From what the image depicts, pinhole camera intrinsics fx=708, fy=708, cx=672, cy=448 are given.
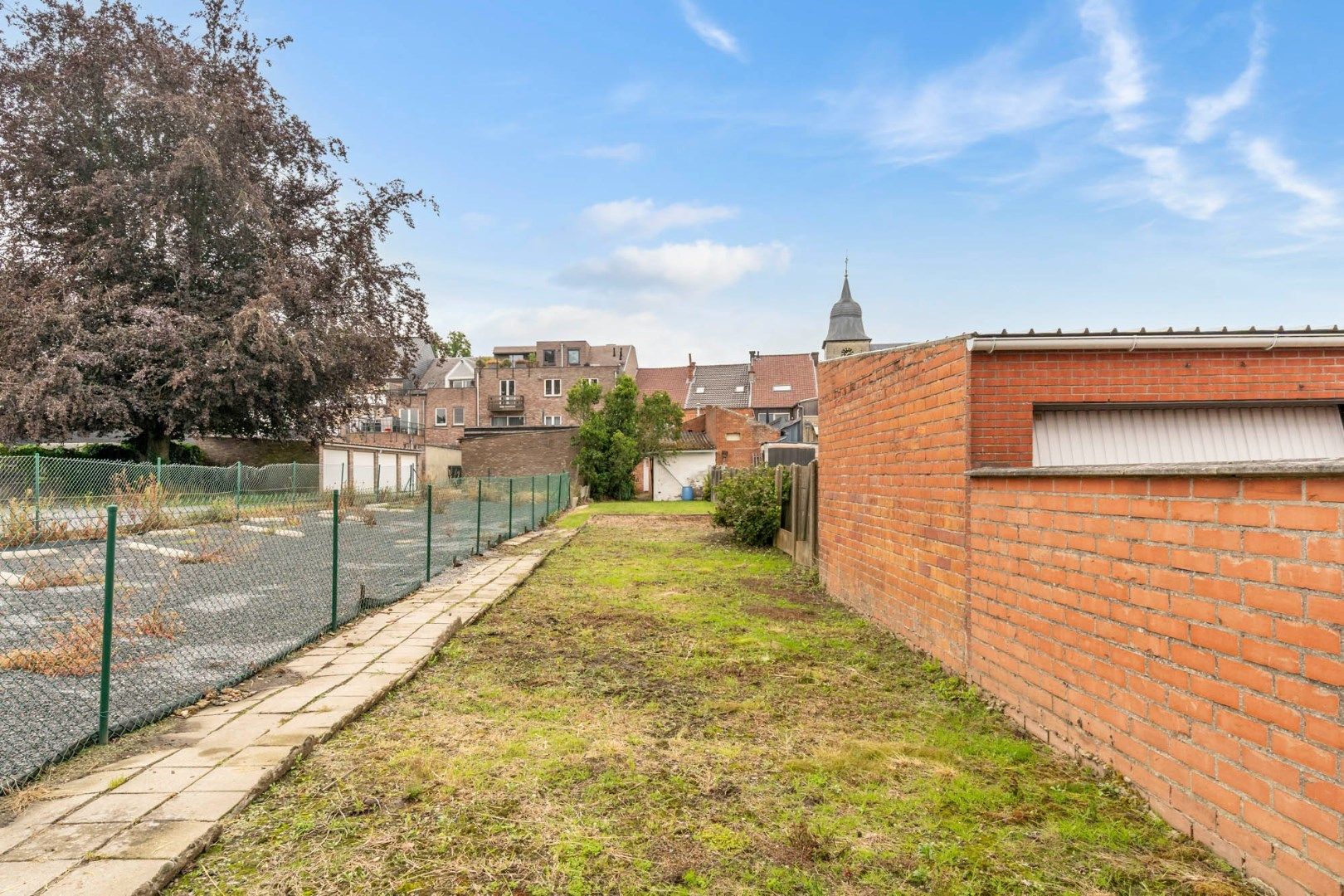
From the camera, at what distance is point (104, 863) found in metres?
2.34

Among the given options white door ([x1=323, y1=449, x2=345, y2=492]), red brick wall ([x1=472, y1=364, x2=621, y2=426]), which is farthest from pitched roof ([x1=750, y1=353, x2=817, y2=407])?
white door ([x1=323, y1=449, x2=345, y2=492])

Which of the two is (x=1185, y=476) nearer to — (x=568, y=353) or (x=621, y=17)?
(x=621, y=17)

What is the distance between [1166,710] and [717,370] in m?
48.9

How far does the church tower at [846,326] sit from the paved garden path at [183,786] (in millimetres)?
47616

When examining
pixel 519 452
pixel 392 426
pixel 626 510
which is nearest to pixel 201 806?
pixel 626 510

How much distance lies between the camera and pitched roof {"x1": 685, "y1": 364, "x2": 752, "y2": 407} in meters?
48.8

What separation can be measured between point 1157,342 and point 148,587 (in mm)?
7302

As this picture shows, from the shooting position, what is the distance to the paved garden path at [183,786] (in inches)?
90.9

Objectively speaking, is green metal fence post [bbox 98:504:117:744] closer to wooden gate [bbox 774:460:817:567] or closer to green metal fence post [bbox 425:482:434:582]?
green metal fence post [bbox 425:482:434:582]

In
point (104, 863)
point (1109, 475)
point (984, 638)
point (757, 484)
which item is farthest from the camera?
point (757, 484)

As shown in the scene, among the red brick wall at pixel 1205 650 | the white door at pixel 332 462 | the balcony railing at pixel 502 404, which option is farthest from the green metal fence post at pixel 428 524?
the balcony railing at pixel 502 404

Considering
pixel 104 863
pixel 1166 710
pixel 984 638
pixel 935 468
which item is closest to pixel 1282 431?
pixel 935 468

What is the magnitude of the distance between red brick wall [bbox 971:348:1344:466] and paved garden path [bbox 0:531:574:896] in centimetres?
461

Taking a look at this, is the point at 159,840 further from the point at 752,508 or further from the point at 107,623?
the point at 752,508
